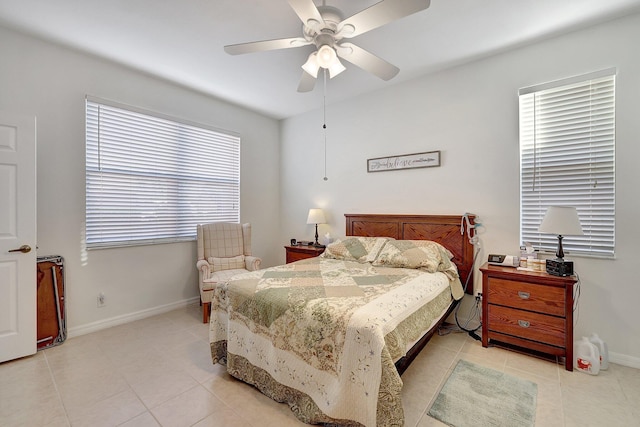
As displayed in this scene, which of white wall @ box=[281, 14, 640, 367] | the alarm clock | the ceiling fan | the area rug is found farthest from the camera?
the alarm clock

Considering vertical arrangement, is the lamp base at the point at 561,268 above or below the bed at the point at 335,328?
above

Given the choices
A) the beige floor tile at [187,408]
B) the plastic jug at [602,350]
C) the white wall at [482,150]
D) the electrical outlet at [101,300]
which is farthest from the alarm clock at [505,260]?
the electrical outlet at [101,300]

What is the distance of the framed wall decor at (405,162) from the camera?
10.5 ft

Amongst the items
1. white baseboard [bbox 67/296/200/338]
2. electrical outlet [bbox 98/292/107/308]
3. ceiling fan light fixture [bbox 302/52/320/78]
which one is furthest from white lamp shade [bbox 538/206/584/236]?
electrical outlet [bbox 98/292/107/308]

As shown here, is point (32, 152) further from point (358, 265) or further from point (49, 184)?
point (358, 265)

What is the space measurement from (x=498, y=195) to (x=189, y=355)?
3.25m

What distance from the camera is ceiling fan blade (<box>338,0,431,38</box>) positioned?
1.48 meters

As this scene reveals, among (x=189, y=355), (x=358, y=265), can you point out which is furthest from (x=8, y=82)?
(x=358, y=265)

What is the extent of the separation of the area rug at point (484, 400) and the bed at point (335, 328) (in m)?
0.33

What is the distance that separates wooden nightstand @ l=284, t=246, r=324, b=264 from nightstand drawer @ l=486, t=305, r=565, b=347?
2048 mm

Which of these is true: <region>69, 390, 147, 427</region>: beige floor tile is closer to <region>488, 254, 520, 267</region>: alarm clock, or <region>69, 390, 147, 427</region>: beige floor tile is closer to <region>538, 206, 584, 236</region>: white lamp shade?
<region>488, 254, 520, 267</region>: alarm clock

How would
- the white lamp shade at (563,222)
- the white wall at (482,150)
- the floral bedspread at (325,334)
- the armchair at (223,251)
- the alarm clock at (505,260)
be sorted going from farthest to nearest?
the armchair at (223,251), the alarm clock at (505,260), the white wall at (482,150), the white lamp shade at (563,222), the floral bedspread at (325,334)

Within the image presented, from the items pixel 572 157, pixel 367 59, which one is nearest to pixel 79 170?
pixel 367 59

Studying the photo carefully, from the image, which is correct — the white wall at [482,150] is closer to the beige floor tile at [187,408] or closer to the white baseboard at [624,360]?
the white baseboard at [624,360]
